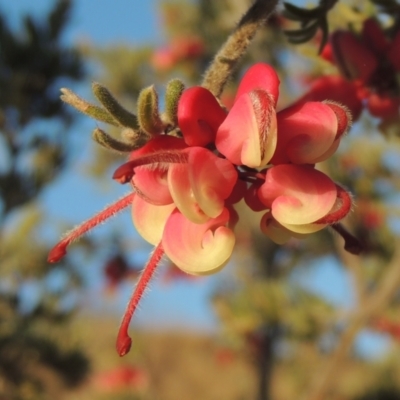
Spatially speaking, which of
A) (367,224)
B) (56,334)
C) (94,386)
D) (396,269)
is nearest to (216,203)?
(396,269)

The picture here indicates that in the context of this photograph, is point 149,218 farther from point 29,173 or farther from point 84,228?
point 29,173

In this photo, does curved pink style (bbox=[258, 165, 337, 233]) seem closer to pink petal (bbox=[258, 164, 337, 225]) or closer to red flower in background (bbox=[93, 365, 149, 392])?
pink petal (bbox=[258, 164, 337, 225])

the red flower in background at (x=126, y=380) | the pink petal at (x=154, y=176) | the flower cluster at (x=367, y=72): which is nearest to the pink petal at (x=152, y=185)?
the pink petal at (x=154, y=176)

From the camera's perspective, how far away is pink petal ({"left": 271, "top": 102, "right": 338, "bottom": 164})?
0.38 metres

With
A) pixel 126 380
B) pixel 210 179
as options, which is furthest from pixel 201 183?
pixel 126 380

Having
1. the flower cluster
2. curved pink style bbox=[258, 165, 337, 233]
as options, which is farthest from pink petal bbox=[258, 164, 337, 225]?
the flower cluster

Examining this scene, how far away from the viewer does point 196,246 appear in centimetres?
39

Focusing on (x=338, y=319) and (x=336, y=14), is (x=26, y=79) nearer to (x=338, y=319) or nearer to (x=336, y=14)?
(x=338, y=319)

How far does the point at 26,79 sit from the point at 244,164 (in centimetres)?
130

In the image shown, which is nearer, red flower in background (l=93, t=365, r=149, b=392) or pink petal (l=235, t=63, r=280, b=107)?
pink petal (l=235, t=63, r=280, b=107)

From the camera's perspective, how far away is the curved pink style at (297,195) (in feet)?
1.23

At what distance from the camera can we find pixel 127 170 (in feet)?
1.19

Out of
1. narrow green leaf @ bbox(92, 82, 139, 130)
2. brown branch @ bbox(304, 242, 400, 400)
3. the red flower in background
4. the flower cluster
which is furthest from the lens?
the red flower in background

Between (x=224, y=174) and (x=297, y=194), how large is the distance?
43 millimetres
